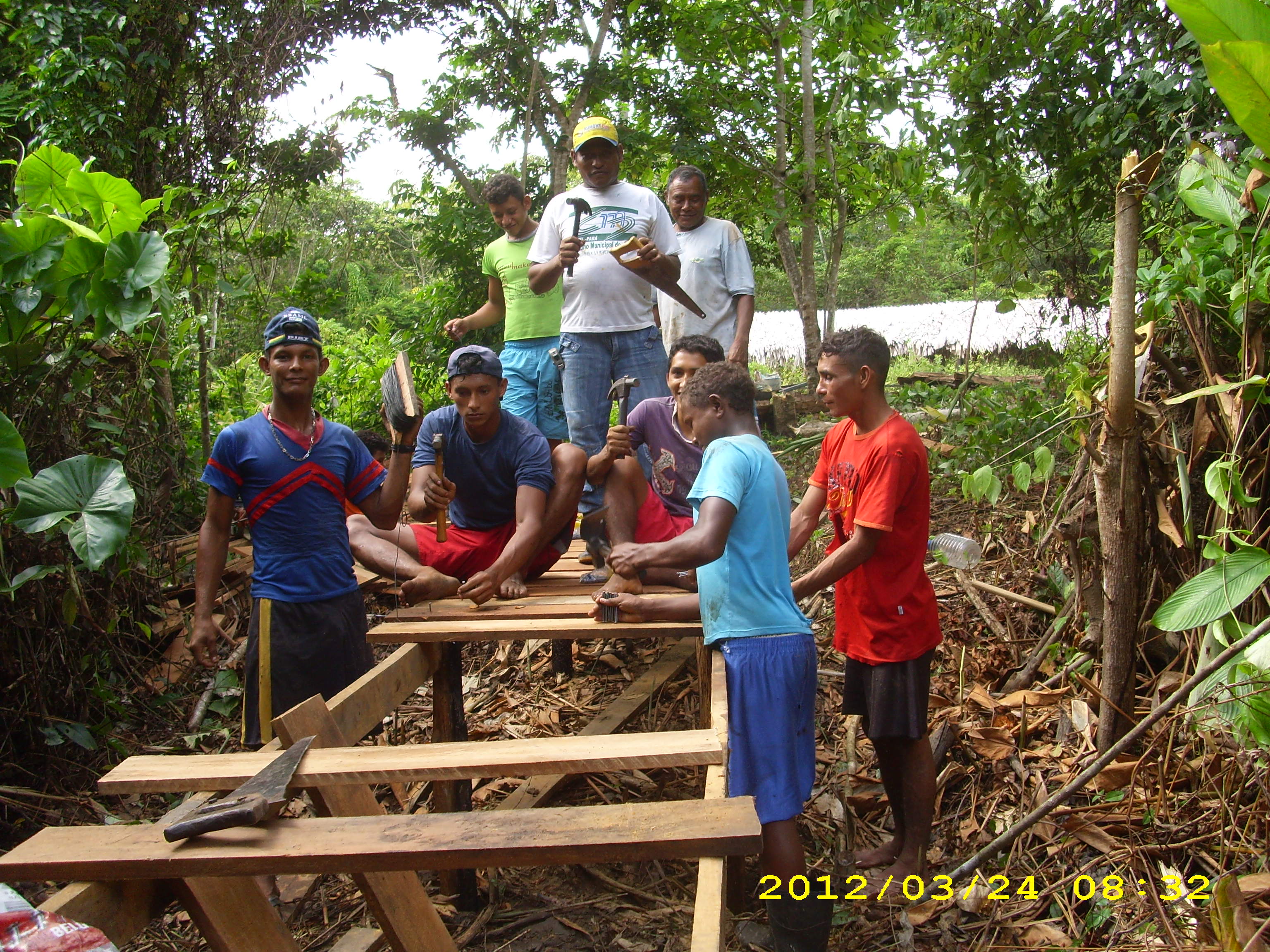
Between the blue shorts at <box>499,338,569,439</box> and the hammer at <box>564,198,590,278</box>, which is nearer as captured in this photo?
the hammer at <box>564,198,590,278</box>

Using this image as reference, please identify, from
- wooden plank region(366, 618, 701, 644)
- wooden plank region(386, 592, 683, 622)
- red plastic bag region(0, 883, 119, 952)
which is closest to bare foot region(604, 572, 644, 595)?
wooden plank region(386, 592, 683, 622)

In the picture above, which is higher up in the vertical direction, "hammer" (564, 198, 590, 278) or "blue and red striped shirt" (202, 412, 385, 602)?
"hammer" (564, 198, 590, 278)

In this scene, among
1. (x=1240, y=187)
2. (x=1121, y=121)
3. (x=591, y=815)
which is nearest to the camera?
(x=591, y=815)

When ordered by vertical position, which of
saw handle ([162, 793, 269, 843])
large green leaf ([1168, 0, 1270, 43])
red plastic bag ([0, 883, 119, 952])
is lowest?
red plastic bag ([0, 883, 119, 952])

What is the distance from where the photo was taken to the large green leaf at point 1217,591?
8.71ft

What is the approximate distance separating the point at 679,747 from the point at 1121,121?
402 centimetres

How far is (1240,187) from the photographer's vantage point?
2.83 m

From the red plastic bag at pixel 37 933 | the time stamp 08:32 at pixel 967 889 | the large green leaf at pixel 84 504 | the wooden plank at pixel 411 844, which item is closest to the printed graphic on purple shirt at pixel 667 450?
the time stamp 08:32 at pixel 967 889

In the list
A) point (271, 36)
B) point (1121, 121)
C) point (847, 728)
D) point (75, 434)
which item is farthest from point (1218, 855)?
point (271, 36)

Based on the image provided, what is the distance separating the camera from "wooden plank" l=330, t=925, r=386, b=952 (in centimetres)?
306

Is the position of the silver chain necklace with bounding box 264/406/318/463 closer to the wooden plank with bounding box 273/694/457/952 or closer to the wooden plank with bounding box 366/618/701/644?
the wooden plank with bounding box 366/618/701/644

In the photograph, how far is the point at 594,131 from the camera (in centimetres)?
487

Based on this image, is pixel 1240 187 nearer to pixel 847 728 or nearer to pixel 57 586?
pixel 847 728

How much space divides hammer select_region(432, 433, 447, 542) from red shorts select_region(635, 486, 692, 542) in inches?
33.2
